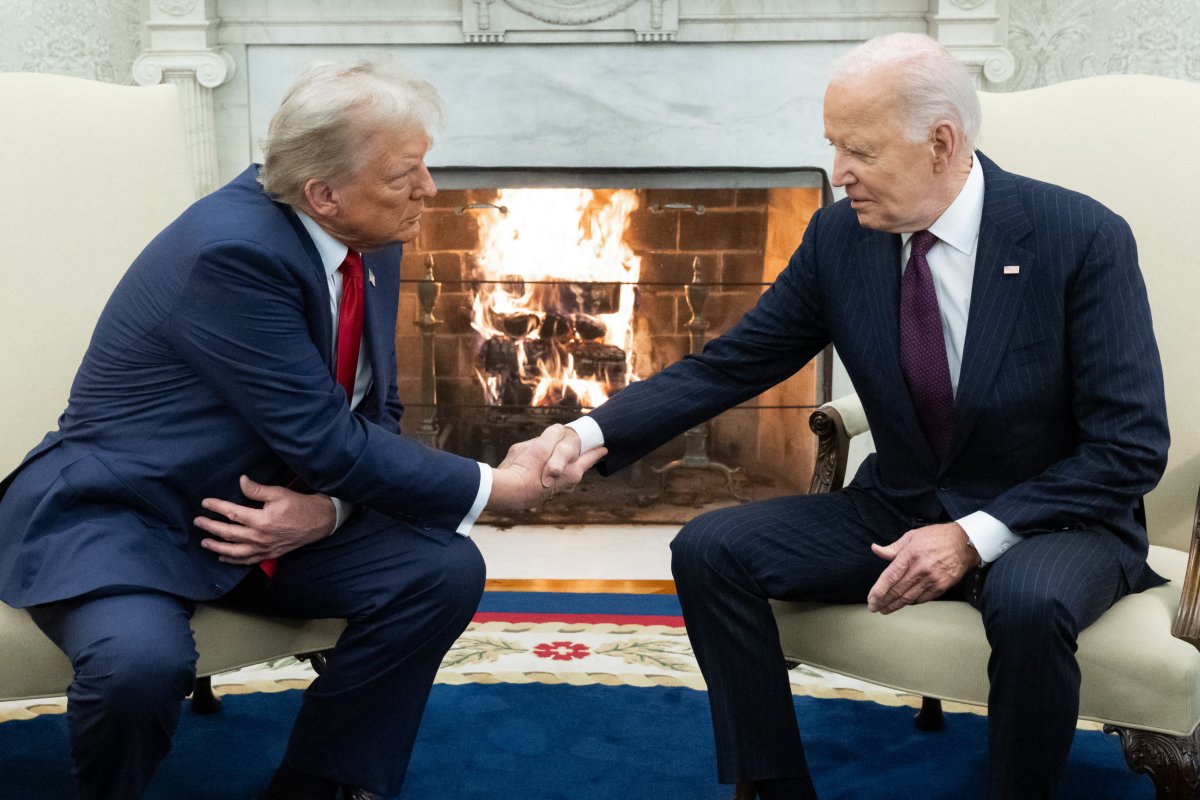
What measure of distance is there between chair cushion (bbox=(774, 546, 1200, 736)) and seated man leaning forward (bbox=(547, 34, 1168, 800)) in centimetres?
3

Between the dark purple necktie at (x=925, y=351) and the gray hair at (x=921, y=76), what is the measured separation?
176 millimetres

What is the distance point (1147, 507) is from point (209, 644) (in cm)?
156

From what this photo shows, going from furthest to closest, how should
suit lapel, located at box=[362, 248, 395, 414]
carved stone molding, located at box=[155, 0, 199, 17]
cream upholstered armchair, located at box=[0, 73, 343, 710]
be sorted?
carved stone molding, located at box=[155, 0, 199, 17]
cream upholstered armchair, located at box=[0, 73, 343, 710]
suit lapel, located at box=[362, 248, 395, 414]

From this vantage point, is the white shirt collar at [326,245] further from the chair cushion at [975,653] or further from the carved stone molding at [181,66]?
the carved stone molding at [181,66]

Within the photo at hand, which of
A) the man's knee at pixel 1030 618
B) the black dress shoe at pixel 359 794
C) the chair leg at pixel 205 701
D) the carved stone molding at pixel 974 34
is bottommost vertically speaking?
the chair leg at pixel 205 701

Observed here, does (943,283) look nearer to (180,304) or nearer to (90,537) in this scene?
(180,304)

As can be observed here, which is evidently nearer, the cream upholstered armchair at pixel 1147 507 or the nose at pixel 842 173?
the cream upholstered armchair at pixel 1147 507

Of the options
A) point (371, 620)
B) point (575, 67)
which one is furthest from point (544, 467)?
point (575, 67)

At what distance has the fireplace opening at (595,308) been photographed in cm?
384

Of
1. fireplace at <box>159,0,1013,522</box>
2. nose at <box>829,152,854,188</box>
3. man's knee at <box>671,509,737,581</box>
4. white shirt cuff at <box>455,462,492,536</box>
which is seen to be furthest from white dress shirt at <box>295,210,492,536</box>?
fireplace at <box>159,0,1013,522</box>

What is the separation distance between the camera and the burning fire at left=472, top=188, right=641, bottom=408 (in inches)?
152

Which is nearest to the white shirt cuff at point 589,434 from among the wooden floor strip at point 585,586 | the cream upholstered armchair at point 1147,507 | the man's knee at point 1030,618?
the cream upholstered armchair at point 1147,507

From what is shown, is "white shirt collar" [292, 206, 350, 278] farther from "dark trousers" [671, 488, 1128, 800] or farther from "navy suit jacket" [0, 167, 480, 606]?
"dark trousers" [671, 488, 1128, 800]

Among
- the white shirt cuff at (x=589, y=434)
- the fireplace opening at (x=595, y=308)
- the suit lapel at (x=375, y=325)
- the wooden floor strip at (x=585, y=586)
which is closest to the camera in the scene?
the suit lapel at (x=375, y=325)
